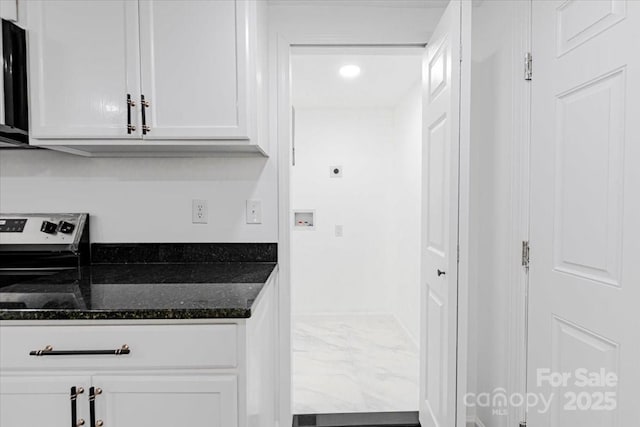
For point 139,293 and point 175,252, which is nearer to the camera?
point 139,293

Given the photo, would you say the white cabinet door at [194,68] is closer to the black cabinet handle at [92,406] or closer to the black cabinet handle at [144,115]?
the black cabinet handle at [144,115]

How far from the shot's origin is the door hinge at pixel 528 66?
153 centimetres

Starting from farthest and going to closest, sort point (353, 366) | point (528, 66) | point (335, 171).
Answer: point (335, 171), point (353, 366), point (528, 66)

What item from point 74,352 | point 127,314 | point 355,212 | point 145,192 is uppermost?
point 145,192

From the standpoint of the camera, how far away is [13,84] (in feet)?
4.63

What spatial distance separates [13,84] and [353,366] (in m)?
2.53

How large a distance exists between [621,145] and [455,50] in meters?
0.66

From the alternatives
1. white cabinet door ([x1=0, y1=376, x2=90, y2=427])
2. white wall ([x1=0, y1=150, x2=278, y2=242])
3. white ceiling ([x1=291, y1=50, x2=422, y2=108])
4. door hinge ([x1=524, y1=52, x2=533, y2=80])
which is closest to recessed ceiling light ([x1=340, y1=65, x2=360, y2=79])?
white ceiling ([x1=291, y1=50, x2=422, y2=108])

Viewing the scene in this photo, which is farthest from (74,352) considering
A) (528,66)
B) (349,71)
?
(349,71)

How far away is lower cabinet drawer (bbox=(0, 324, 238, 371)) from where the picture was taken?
3.60 ft

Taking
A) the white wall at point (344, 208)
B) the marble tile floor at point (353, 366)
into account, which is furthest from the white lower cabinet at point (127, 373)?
the white wall at point (344, 208)

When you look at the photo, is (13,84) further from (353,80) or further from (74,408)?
(353,80)

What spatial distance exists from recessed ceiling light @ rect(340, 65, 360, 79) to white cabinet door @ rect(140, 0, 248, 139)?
1.59 meters

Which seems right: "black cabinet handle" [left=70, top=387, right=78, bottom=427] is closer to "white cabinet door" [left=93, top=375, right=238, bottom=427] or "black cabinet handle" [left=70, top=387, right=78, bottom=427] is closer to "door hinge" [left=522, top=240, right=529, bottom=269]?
"white cabinet door" [left=93, top=375, right=238, bottom=427]
